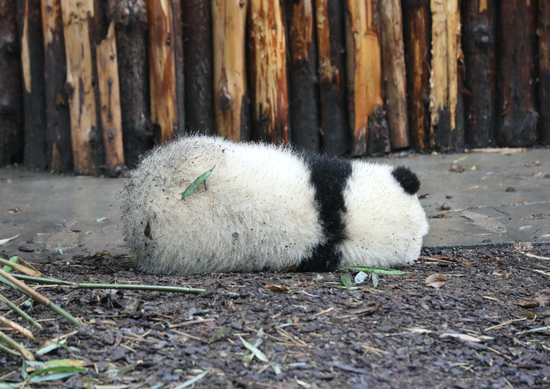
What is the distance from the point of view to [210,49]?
5.80 m

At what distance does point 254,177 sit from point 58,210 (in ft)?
7.98

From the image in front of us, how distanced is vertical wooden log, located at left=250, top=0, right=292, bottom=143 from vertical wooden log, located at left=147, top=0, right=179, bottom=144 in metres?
0.85

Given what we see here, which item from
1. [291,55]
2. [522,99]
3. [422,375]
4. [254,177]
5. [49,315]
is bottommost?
[422,375]

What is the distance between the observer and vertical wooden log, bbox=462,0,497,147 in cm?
616

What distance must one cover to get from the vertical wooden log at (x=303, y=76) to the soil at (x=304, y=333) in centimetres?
344

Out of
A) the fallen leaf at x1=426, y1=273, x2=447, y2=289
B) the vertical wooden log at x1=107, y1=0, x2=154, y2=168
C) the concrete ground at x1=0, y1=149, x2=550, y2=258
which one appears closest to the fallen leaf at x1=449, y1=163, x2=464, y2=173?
the concrete ground at x1=0, y1=149, x2=550, y2=258

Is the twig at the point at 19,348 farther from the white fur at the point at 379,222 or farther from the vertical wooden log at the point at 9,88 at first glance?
the vertical wooden log at the point at 9,88

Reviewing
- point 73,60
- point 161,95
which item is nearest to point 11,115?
point 73,60

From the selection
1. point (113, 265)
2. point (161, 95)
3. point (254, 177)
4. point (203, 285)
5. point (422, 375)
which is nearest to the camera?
point (422, 375)

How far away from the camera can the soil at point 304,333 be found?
1.82m

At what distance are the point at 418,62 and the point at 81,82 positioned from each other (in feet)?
12.2

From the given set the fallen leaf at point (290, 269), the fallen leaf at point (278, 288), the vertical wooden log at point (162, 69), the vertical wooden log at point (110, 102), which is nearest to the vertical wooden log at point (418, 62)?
the vertical wooden log at point (162, 69)

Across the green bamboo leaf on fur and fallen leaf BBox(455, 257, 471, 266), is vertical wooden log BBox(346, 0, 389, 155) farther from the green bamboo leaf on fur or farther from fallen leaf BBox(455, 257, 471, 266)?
the green bamboo leaf on fur

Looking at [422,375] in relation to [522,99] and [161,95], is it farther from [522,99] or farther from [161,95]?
[522,99]
